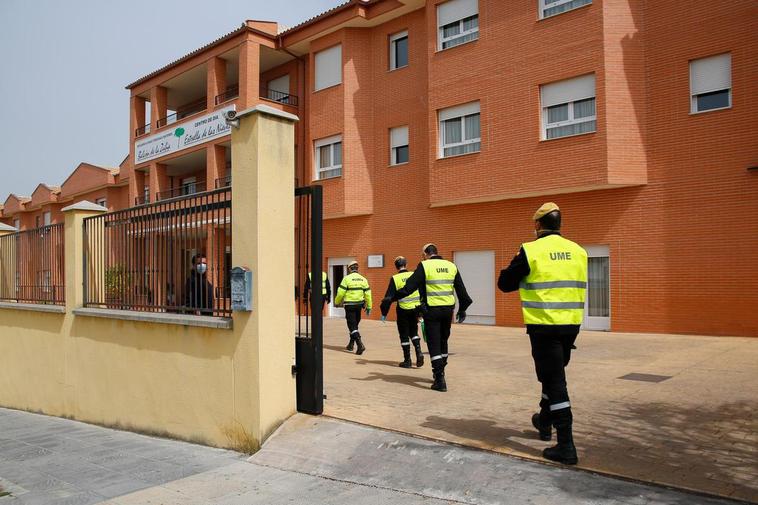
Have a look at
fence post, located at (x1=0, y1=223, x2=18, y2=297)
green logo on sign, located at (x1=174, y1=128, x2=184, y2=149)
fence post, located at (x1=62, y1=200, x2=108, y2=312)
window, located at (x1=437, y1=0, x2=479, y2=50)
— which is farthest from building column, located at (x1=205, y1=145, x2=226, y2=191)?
fence post, located at (x1=62, y1=200, x2=108, y2=312)

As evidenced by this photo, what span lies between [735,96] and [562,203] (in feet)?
14.7

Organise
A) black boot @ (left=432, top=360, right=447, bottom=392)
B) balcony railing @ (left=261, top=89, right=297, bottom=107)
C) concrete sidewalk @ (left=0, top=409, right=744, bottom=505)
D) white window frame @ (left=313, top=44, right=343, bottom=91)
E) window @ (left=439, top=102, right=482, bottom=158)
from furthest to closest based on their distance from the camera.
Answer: balcony railing @ (left=261, top=89, right=297, bottom=107) → white window frame @ (left=313, top=44, right=343, bottom=91) → window @ (left=439, top=102, right=482, bottom=158) → black boot @ (left=432, top=360, right=447, bottom=392) → concrete sidewalk @ (left=0, top=409, right=744, bottom=505)

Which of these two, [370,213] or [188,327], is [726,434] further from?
[370,213]

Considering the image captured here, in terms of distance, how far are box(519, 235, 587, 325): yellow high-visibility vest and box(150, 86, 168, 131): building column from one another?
85.0ft

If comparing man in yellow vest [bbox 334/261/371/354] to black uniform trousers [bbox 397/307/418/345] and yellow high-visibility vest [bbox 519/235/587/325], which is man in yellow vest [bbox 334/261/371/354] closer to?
black uniform trousers [bbox 397/307/418/345]

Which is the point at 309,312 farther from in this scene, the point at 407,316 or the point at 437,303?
the point at 407,316

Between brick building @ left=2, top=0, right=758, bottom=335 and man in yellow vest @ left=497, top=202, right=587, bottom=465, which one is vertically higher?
brick building @ left=2, top=0, right=758, bottom=335

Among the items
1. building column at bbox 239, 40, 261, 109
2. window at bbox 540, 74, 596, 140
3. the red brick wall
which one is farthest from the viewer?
building column at bbox 239, 40, 261, 109

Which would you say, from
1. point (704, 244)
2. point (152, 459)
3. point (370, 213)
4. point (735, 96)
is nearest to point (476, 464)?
point (152, 459)

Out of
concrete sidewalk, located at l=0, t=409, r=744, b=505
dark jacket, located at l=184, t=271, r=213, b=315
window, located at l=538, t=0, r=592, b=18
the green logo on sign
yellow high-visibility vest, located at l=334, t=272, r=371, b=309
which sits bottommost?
concrete sidewalk, located at l=0, t=409, r=744, b=505

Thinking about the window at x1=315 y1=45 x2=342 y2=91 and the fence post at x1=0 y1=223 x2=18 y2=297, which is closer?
the fence post at x1=0 y1=223 x2=18 y2=297

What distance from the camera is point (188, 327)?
6875 millimetres

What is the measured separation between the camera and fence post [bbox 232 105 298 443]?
6.11 meters

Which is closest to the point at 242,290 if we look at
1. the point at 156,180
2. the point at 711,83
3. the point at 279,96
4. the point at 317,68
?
the point at 711,83
